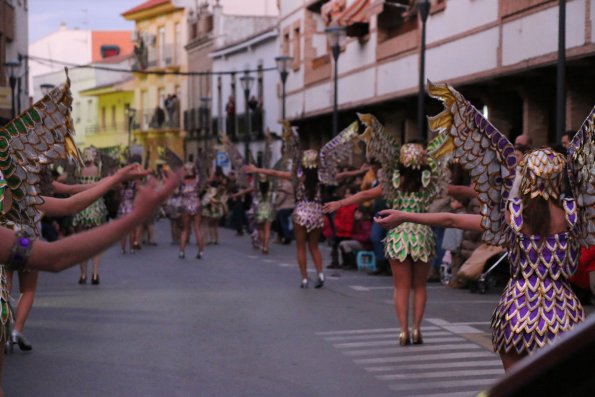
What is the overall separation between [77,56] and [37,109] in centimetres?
9422

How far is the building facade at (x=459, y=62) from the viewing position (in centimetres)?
2048

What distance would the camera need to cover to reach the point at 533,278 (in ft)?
19.6

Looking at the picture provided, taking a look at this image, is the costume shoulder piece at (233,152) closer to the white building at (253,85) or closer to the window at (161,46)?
the white building at (253,85)

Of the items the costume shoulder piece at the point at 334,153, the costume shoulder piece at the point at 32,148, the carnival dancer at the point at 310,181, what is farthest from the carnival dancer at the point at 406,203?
the costume shoulder piece at the point at 334,153

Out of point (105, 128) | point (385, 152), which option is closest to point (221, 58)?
point (105, 128)

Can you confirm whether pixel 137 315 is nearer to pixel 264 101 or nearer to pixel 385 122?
pixel 385 122

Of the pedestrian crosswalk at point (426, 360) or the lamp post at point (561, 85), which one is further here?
the lamp post at point (561, 85)

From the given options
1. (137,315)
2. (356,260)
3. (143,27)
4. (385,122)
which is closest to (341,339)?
(137,315)

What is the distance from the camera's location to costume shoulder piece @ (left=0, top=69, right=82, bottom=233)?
648cm

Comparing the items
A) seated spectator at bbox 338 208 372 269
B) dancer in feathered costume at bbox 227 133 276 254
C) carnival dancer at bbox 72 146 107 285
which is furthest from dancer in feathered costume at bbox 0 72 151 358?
dancer in feathered costume at bbox 227 133 276 254

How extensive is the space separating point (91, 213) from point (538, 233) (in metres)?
11.8

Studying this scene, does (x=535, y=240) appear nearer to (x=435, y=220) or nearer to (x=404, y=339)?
(x=435, y=220)

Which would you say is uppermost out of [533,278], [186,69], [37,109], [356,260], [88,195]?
[186,69]

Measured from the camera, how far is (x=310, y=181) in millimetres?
16594
